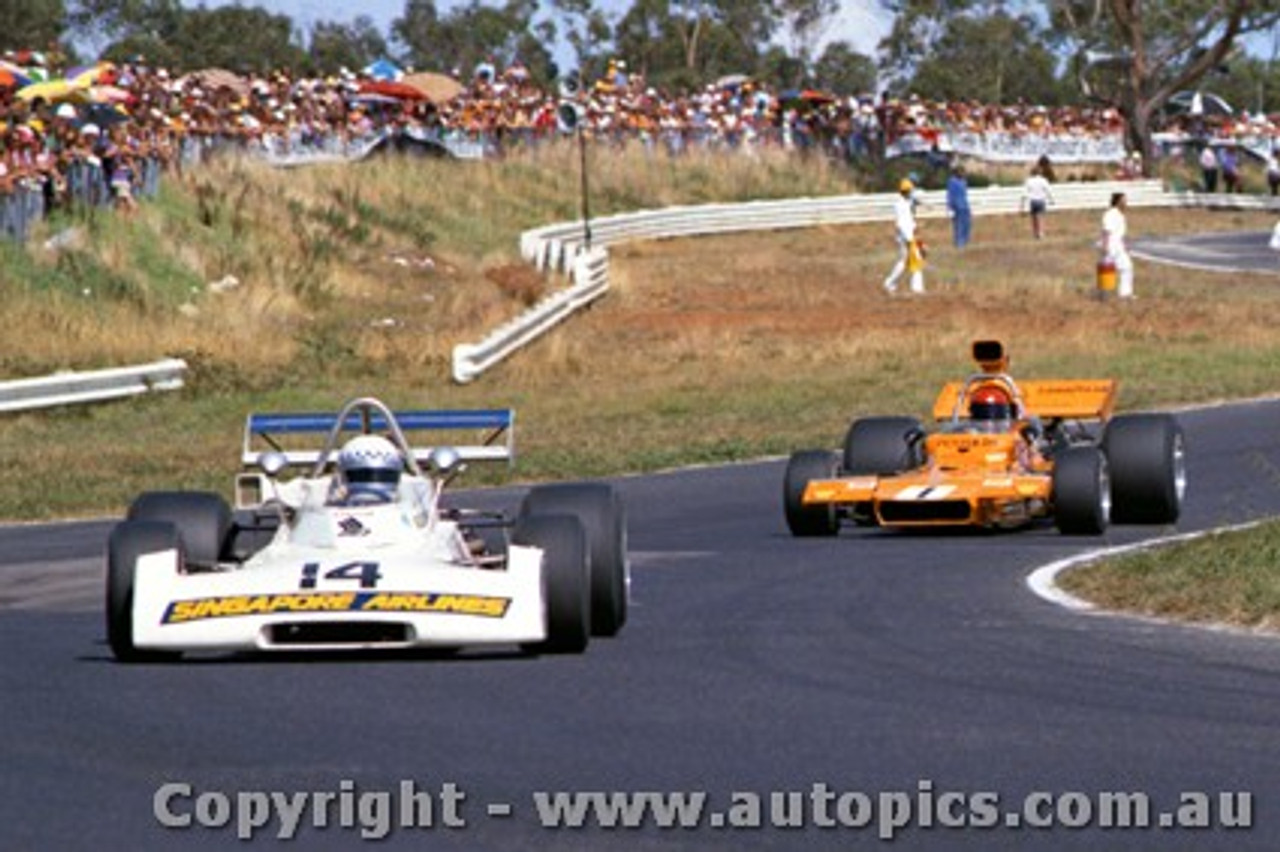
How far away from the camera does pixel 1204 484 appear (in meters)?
22.7

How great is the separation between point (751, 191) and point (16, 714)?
59.2 m

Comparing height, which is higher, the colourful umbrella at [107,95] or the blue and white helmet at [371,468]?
the colourful umbrella at [107,95]

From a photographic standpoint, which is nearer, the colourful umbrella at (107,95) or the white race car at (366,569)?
the white race car at (366,569)

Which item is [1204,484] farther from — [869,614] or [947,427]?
[869,614]

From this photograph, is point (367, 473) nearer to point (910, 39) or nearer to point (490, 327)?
point (490, 327)

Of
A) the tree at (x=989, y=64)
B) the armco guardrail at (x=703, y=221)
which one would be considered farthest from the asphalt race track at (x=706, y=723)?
the tree at (x=989, y=64)

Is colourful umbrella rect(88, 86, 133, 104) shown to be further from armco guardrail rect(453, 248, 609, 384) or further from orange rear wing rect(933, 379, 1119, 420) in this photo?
orange rear wing rect(933, 379, 1119, 420)

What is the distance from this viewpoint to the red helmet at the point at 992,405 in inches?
776

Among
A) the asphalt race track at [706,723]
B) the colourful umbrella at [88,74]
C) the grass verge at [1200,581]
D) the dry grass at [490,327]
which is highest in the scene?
the colourful umbrella at [88,74]

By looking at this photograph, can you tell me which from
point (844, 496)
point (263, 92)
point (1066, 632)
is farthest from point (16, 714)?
point (263, 92)

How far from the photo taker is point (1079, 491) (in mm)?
18469

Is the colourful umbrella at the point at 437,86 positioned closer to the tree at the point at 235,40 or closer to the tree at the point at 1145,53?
the tree at the point at 1145,53

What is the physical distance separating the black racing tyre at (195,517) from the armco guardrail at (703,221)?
20.5m

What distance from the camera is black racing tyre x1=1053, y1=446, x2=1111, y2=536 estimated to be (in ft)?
60.6
